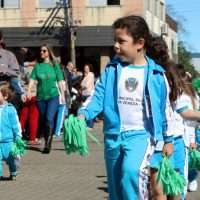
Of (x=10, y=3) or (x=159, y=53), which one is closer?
(x=159, y=53)

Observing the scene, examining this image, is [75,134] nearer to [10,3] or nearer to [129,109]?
[129,109]

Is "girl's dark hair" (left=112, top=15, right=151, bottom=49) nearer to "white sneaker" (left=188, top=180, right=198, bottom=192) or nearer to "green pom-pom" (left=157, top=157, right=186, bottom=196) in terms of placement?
"green pom-pom" (left=157, top=157, right=186, bottom=196)

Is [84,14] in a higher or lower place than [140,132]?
lower

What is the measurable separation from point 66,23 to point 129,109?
44059 mm

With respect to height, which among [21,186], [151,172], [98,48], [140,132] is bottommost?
[98,48]

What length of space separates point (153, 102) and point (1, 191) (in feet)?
13.2

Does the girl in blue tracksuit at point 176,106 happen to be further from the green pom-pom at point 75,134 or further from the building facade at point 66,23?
the building facade at point 66,23

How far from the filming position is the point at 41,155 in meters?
13.2

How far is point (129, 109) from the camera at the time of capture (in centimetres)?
586

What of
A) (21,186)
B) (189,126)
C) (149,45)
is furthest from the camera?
(21,186)

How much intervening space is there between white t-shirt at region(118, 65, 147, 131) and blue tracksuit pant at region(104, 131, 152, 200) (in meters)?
0.07

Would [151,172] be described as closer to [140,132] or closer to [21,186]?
[140,132]

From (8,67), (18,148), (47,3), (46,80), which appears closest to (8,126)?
(18,148)

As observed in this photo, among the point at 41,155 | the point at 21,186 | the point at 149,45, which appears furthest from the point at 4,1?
the point at 149,45
